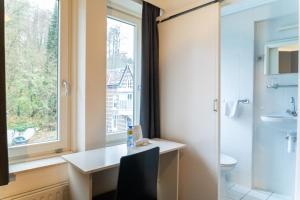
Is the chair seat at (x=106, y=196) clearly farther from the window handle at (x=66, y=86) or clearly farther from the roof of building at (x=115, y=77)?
the roof of building at (x=115, y=77)

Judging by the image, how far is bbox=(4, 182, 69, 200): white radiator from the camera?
1431mm

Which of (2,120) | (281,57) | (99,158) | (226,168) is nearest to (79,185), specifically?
(99,158)

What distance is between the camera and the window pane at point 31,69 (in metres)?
1.52

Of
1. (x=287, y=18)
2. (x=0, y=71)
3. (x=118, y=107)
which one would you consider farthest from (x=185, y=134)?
(x=287, y=18)

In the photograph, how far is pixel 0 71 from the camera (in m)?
1.23

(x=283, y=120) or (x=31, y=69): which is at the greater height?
(x=31, y=69)

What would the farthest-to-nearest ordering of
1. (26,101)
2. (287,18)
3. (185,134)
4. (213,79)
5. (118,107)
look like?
(287,18) → (118,107) → (185,134) → (213,79) → (26,101)

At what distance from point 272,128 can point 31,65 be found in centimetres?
264

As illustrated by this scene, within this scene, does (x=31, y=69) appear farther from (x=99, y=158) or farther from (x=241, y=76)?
(x=241, y=76)

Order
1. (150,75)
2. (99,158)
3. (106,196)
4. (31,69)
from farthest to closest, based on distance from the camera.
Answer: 1. (150,75)
2. (106,196)
3. (31,69)
4. (99,158)

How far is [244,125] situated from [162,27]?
162 cm

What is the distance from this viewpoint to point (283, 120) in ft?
7.60

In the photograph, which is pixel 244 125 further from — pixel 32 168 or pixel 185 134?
pixel 32 168

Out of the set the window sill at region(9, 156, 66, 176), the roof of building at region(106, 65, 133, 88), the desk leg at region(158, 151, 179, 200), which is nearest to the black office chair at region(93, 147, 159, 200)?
the desk leg at region(158, 151, 179, 200)
